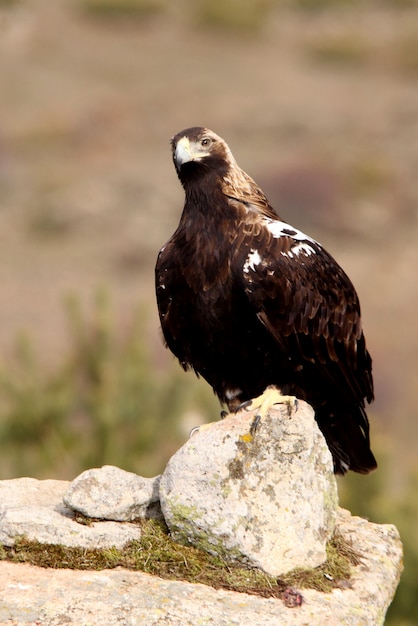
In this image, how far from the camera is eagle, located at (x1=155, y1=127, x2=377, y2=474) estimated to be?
20.6 feet

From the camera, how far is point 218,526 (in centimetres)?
571

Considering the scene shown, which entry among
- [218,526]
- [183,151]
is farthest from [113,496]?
[183,151]

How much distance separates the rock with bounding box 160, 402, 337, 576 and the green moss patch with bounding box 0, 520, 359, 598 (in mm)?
60

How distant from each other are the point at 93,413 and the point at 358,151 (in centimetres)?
2913

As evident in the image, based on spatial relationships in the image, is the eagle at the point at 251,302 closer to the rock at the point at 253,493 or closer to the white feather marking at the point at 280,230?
the white feather marking at the point at 280,230

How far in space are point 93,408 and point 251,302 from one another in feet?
18.2

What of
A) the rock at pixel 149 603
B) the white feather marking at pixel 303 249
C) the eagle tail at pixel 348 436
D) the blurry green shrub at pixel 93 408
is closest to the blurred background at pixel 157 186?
the blurry green shrub at pixel 93 408

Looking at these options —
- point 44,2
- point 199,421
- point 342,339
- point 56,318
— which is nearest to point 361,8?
point 44,2

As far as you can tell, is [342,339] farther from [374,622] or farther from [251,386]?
[374,622]

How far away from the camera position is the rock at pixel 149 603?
202 inches

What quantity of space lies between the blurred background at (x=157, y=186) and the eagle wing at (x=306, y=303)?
3.76 meters

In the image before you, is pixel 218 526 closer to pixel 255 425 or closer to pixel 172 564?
pixel 172 564

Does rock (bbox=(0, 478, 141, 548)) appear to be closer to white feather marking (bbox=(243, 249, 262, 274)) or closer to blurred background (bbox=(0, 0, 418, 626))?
white feather marking (bbox=(243, 249, 262, 274))

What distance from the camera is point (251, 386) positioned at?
6.64 meters
